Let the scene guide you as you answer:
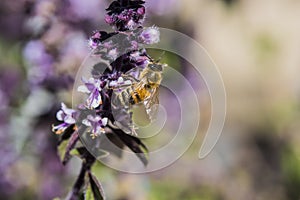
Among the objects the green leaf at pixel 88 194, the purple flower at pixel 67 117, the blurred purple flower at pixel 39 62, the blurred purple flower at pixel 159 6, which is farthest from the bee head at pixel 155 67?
the blurred purple flower at pixel 159 6

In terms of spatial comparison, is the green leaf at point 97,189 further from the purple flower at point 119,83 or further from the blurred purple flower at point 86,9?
the blurred purple flower at point 86,9

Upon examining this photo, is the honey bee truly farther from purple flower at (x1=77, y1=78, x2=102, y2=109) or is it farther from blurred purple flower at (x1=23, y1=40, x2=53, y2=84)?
blurred purple flower at (x1=23, y1=40, x2=53, y2=84)

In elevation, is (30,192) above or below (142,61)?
above

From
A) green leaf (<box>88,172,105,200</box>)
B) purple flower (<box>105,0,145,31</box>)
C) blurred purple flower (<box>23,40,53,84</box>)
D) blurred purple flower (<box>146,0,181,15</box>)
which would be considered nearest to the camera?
purple flower (<box>105,0,145,31</box>)

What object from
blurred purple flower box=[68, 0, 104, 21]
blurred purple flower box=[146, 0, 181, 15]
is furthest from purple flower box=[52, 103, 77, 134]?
blurred purple flower box=[146, 0, 181, 15]

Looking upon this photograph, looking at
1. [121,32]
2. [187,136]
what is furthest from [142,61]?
[187,136]

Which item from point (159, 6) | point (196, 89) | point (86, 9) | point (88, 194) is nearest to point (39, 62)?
point (86, 9)

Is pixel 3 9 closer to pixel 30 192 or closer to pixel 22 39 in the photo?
pixel 22 39
